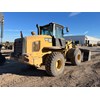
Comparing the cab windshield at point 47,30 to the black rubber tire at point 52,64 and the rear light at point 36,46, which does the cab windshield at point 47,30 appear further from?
the black rubber tire at point 52,64

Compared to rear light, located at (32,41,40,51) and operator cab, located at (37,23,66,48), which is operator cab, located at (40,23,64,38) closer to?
operator cab, located at (37,23,66,48)

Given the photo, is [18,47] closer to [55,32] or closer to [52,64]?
[52,64]

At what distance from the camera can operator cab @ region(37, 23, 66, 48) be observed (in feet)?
31.8

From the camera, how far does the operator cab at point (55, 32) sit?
9.70m

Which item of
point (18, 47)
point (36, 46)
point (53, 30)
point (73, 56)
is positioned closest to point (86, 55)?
point (73, 56)

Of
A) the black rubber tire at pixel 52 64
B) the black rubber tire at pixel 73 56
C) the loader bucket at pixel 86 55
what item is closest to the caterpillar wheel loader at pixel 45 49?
the black rubber tire at pixel 52 64

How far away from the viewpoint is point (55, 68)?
8555 mm

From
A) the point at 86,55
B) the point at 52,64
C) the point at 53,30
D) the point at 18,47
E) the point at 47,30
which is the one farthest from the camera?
the point at 86,55

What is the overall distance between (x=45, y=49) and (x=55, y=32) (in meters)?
1.28

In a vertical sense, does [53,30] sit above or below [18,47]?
above

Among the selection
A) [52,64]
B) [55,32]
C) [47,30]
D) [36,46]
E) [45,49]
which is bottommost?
[52,64]

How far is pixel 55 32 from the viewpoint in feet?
32.3

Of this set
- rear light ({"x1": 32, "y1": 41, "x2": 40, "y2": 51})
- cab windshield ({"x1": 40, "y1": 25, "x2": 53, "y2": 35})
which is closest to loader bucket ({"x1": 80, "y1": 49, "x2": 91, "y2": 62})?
cab windshield ({"x1": 40, "y1": 25, "x2": 53, "y2": 35})
